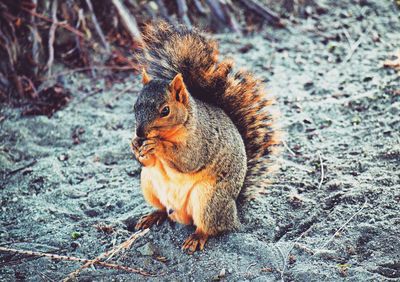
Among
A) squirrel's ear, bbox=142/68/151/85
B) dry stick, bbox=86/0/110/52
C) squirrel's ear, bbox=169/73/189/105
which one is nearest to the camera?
squirrel's ear, bbox=169/73/189/105

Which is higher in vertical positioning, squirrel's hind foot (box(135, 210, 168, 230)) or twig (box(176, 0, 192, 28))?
twig (box(176, 0, 192, 28))

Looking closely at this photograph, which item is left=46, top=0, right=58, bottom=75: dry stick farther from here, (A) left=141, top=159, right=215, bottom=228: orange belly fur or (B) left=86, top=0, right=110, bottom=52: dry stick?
(A) left=141, top=159, right=215, bottom=228: orange belly fur

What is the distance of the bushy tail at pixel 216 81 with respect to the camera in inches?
93.5

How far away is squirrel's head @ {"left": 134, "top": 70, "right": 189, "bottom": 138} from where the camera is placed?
2080 millimetres

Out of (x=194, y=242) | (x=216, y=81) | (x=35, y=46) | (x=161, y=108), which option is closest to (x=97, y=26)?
(x=35, y=46)

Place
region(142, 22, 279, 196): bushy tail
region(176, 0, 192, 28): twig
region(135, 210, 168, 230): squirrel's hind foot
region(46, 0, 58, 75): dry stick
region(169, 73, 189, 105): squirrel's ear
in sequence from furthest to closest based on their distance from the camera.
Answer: region(176, 0, 192, 28): twig
region(46, 0, 58, 75): dry stick
region(135, 210, 168, 230): squirrel's hind foot
region(142, 22, 279, 196): bushy tail
region(169, 73, 189, 105): squirrel's ear

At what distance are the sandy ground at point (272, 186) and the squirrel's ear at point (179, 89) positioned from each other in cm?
67

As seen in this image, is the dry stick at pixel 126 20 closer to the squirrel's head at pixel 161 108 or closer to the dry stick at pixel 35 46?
the dry stick at pixel 35 46

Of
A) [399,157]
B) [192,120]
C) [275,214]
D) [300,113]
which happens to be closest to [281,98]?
[300,113]

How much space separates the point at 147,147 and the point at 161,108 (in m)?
0.17

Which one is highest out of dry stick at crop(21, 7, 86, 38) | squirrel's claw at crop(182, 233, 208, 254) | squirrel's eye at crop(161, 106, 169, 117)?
squirrel's eye at crop(161, 106, 169, 117)

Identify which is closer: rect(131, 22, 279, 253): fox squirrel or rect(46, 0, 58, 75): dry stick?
rect(131, 22, 279, 253): fox squirrel

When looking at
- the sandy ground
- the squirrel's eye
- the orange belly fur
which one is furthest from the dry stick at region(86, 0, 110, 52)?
the squirrel's eye

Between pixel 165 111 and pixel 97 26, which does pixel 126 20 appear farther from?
pixel 165 111
